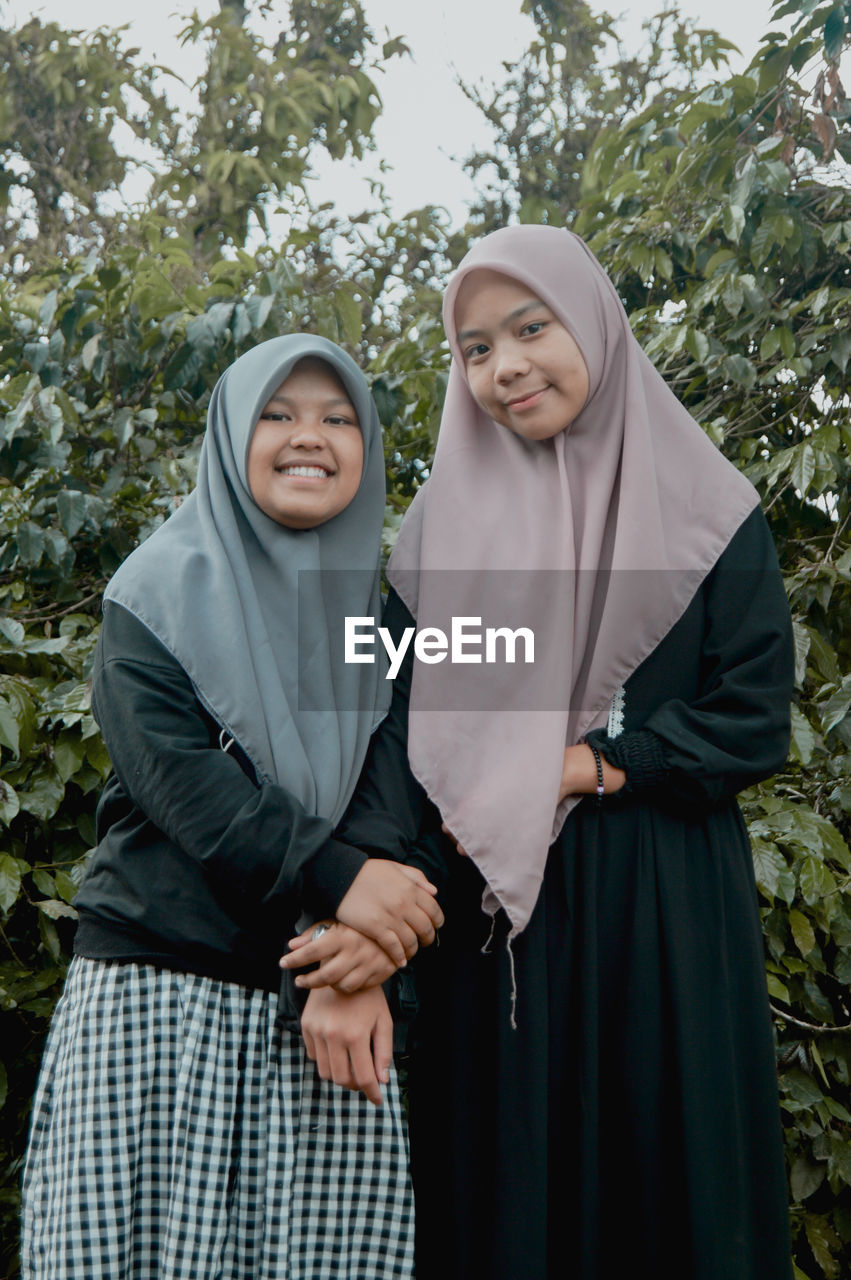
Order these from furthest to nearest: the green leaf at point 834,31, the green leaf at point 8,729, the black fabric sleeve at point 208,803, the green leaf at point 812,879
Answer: the green leaf at point 834,31
the green leaf at point 812,879
the green leaf at point 8,729
the black fabric sleeve at point 208,803

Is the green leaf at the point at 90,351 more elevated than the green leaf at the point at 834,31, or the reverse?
the green leaf at the point at 834,31

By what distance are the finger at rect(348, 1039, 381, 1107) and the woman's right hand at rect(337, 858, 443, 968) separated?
10 cm

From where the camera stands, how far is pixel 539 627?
1.51m

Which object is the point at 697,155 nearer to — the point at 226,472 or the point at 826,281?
the point at 826,281

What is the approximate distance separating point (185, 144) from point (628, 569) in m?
4.90

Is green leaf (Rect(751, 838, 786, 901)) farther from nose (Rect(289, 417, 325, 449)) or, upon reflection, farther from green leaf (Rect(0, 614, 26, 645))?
green leaf (Rect(0, 614, 26, 645))

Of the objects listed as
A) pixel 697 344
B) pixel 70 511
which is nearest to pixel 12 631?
pixel 70 511

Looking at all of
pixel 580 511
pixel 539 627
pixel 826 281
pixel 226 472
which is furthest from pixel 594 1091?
pixel 826 281

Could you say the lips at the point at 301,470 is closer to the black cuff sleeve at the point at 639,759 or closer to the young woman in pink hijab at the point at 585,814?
the young woman in pink hijab at the point at 585,814

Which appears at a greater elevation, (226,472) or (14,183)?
(14,183)

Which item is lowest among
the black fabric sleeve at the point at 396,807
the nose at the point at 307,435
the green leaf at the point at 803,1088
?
the green leaf at the point at 803,1088

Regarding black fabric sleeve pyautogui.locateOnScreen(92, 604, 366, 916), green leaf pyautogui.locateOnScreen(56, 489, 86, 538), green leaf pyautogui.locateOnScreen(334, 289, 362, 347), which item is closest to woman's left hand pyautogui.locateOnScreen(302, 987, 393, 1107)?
black fabric sleeve pyautogui.locateOnScreen(92, 604, 366, 916)

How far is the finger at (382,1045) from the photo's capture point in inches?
52.9

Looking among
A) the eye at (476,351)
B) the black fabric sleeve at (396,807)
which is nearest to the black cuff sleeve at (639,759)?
the black fabric sleeve at (396,807)
